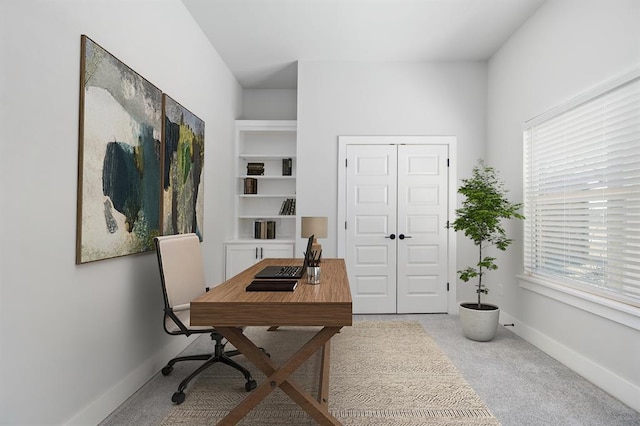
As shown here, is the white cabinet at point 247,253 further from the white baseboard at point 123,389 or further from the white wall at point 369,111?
the white baseboard at point 123,389

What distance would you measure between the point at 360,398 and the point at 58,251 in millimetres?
A: 1870

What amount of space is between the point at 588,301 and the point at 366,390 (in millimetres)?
1749

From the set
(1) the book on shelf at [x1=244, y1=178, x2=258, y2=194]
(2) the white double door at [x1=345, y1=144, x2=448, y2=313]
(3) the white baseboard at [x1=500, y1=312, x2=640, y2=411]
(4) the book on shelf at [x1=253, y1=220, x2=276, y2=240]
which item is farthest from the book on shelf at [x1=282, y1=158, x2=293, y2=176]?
(3) the white baseboard at [x1=500, y1=312, x2=640, y2=411]

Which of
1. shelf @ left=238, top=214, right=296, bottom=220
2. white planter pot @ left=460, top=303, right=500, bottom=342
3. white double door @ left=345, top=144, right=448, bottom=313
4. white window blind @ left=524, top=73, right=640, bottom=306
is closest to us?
white window blind @ left=524, top=73, right=640, bottom=306

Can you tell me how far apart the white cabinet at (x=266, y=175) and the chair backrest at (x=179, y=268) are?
2113 mm

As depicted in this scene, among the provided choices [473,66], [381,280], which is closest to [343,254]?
[381,280]

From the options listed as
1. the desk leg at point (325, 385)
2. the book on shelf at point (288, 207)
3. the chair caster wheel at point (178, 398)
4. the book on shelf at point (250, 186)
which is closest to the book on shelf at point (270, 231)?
the book on shelf at point (288, 207)

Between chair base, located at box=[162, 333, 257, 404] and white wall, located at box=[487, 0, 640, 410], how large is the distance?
2391 millimetres

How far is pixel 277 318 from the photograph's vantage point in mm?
1679

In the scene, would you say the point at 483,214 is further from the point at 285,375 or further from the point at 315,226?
the point at 285,375

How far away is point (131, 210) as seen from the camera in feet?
7.76

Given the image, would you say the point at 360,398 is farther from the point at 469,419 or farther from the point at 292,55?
the point at 292,55

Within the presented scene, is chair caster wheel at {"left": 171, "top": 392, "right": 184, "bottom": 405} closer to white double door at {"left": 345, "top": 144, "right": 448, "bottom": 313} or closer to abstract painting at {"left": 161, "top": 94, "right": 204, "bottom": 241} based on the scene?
abstract painting at {"left": 161, "top": 94, "right": 204, "bottom": 241}

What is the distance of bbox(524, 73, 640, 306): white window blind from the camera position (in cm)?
232
